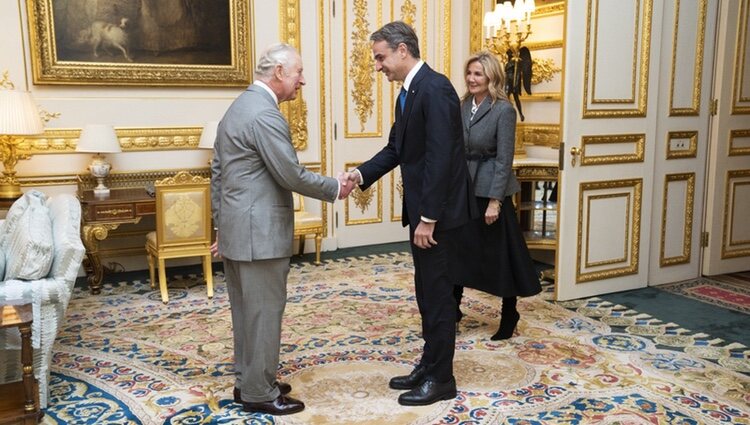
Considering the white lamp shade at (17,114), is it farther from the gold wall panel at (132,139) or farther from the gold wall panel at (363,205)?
the gold wall panel at (363,205)

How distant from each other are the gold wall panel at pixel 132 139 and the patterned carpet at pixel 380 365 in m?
1.22

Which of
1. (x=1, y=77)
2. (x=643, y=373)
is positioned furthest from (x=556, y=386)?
(x=1, y=77)

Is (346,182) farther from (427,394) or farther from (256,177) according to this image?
(427,394)

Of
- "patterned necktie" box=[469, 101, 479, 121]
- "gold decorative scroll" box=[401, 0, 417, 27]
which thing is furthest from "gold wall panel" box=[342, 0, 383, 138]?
"patterned necktie" box=[469, 101, 479, 121]

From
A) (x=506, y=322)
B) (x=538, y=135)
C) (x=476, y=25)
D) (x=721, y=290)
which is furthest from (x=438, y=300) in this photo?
(x=476, y=25)

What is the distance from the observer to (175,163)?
5.50 metres

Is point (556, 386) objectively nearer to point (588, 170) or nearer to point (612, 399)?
point (612, 399)

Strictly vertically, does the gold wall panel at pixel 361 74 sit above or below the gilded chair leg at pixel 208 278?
above

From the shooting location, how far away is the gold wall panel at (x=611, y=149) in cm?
442

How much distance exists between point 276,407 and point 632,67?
10.8 ft

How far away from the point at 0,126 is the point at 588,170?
385 cm

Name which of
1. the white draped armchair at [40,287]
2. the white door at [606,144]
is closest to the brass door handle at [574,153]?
the white door at [606,144]

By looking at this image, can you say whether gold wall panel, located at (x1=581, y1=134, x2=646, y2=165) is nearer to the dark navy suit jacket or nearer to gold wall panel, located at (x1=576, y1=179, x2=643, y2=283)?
gold wall panel, located at (x1=576, y1=179, x2=643, y2=283)

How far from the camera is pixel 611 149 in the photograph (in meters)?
4.54
